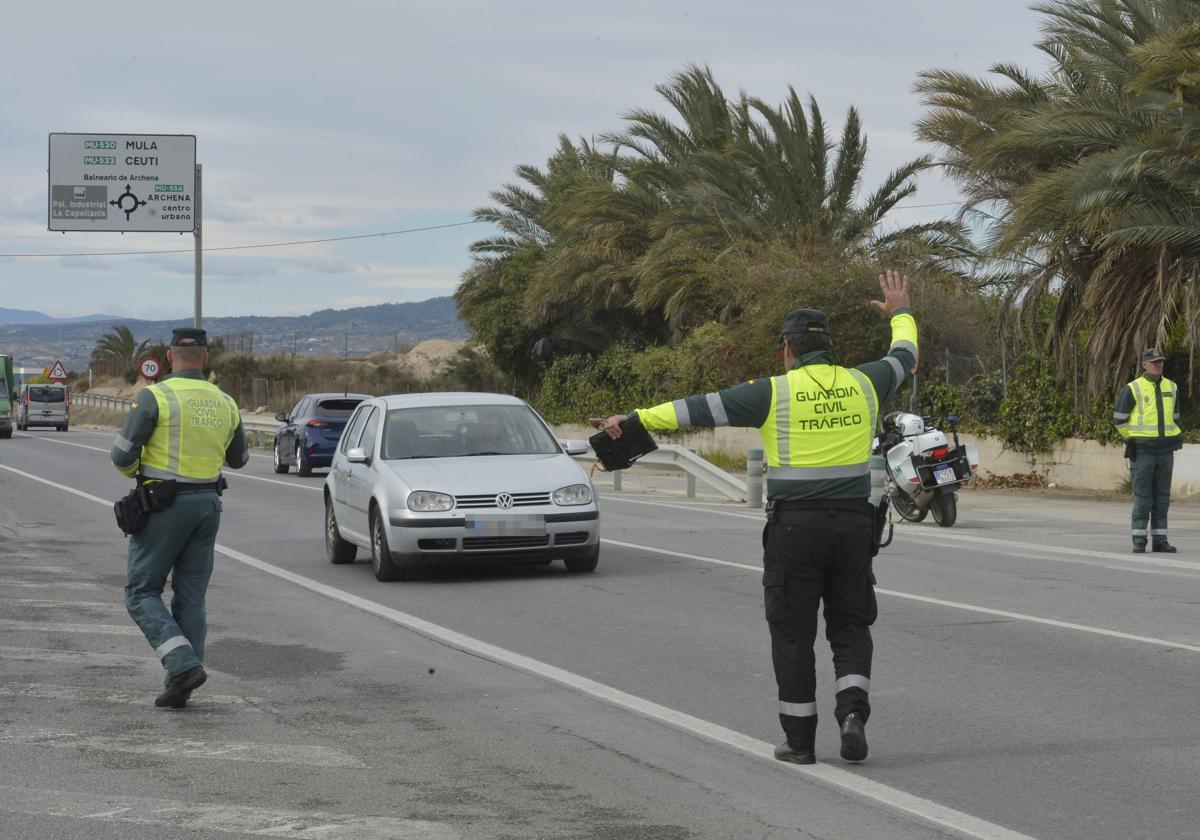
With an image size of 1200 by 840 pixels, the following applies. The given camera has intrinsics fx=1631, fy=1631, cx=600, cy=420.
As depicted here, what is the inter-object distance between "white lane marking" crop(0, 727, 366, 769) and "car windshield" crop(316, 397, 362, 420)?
22.4m

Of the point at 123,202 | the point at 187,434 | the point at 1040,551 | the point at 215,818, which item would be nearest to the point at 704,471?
the point at 1040,551

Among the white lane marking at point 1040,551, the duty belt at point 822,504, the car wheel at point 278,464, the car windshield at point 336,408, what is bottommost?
the car wheel at point 278,464

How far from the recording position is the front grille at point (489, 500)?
12.6m

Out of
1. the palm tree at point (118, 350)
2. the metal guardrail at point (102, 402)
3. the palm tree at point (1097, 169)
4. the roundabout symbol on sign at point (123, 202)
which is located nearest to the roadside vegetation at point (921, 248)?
the palm tree at point (1097, 169)

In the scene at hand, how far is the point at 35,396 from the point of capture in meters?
64.6

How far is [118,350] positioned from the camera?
10531 centimetres

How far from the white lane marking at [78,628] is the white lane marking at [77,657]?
28.2 inches

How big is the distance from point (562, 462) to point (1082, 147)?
40.3 feet

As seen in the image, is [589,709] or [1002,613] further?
[1002,613]

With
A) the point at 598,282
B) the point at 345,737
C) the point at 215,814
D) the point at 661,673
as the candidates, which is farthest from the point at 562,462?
the point at 598,282

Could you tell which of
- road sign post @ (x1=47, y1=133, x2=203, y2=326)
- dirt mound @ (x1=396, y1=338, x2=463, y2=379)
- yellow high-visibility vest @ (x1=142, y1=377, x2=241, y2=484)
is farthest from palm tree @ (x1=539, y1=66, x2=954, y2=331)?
dirt mound @ (x1=396, y1=338, x2=463, y2=379)

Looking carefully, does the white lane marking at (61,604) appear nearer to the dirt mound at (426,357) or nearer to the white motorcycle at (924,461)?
the white motorcycle at (924,461)

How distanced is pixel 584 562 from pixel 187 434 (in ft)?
18.8

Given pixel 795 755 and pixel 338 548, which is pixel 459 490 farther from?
pixel 795 755
